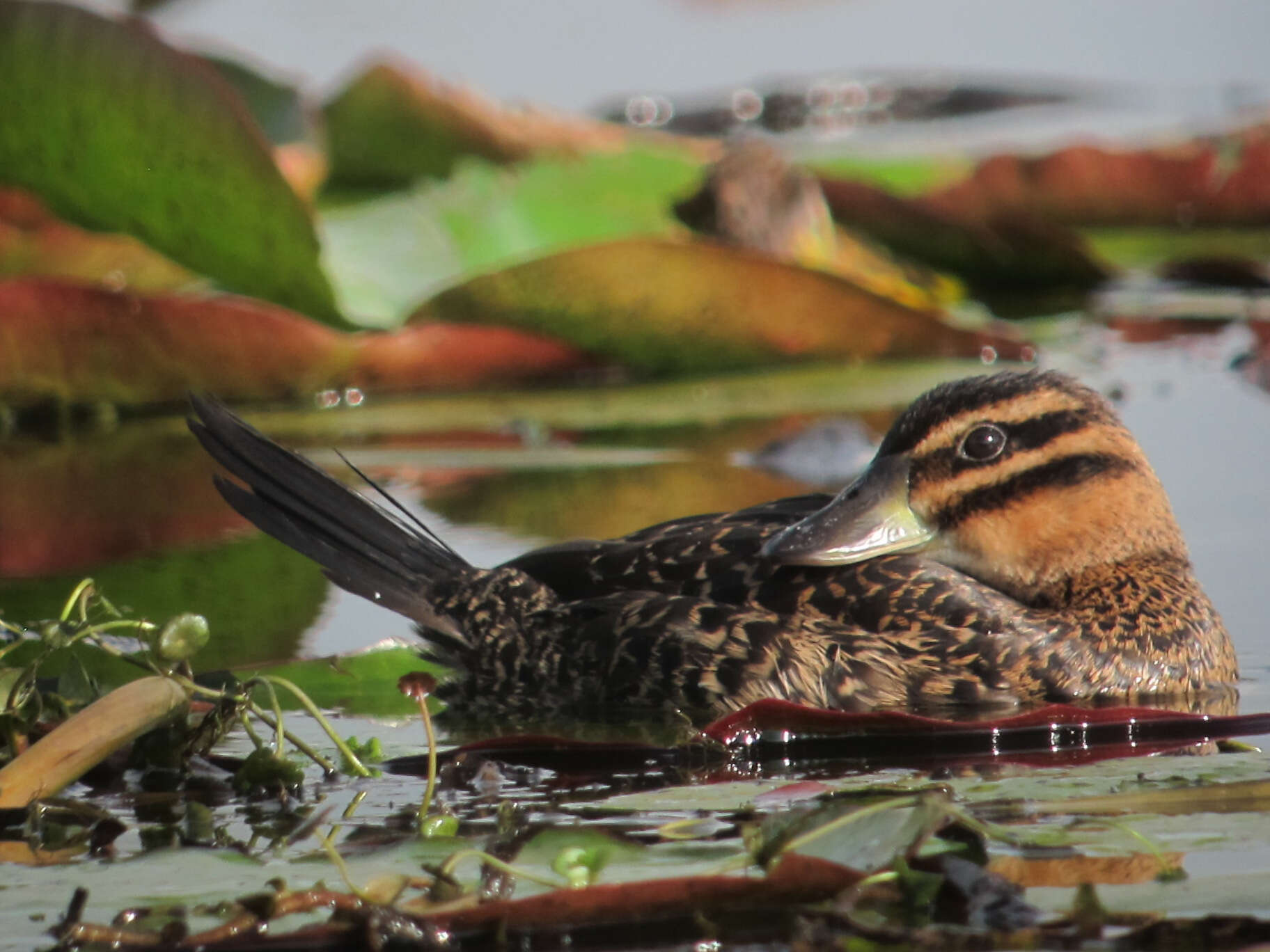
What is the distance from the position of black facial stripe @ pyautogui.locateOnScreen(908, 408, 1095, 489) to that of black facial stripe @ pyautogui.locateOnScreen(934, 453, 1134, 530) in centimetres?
5

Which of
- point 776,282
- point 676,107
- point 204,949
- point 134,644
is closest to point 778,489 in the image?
point 776,282

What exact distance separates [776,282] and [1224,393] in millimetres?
1726

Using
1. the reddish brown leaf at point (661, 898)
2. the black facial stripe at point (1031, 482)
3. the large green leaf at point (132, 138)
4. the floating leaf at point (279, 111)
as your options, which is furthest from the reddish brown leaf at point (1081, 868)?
the floating leaf at point (279, 111)

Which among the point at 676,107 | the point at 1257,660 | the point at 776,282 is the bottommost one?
the point at 1257,660

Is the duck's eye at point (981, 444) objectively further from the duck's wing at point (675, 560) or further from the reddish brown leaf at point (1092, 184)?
the reddish brown leaf at point (1092, 184)

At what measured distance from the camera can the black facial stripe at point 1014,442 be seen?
169 inches

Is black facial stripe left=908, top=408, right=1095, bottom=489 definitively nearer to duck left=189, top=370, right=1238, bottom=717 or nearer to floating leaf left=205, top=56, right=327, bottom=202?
duck left=189, top=370, right=1238, bottom=717

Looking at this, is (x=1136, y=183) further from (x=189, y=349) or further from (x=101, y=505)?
(x=101, y=505)

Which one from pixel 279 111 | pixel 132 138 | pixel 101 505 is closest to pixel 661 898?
pixel 101 505

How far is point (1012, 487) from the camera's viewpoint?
4.34 meters

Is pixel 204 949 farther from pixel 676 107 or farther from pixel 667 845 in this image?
pixel 676 107

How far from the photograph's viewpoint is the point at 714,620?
4.02m

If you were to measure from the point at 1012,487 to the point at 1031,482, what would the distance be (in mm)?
48

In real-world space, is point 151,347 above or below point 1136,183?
below
